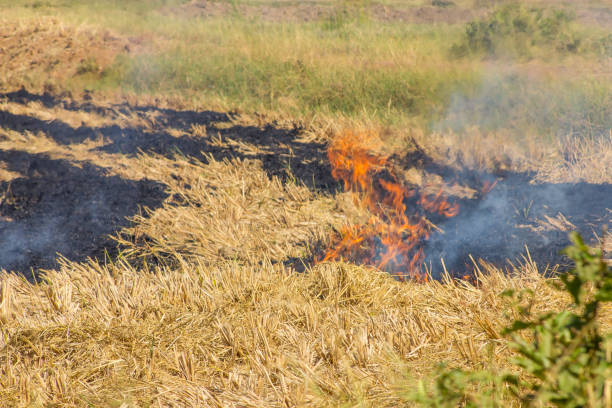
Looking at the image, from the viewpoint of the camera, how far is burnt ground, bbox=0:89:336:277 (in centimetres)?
436

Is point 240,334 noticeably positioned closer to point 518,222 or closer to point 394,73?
point 518,222

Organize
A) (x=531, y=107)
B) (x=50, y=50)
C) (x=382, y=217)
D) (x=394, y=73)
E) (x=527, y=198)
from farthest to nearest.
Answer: (x=50, y=50) < (x=394, y=73) < (x=531, y=107) < (x=382, y=217) < (x=527, y=198)

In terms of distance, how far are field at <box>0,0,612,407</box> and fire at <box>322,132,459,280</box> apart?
0.02m

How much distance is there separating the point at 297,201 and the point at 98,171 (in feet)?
8.35

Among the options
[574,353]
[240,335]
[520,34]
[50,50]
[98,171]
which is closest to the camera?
[574,353]

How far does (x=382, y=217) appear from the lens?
4699 mm

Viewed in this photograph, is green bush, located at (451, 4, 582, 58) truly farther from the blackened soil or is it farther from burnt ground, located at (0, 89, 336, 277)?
the blackened soil

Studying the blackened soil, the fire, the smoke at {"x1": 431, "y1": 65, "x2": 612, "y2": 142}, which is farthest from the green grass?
the blackened soil

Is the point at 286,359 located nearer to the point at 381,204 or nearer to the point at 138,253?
the point at 138,253

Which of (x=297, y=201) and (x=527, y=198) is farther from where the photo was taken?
(x=297, y=201)

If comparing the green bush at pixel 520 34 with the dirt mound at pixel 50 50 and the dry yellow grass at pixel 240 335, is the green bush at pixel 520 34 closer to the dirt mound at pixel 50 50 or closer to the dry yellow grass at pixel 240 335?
the dry yellow grass at pixel 240 335

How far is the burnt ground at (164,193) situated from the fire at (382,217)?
0.13m

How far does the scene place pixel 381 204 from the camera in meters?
4.83

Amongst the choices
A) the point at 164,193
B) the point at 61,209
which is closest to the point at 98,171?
the point at 61,209
